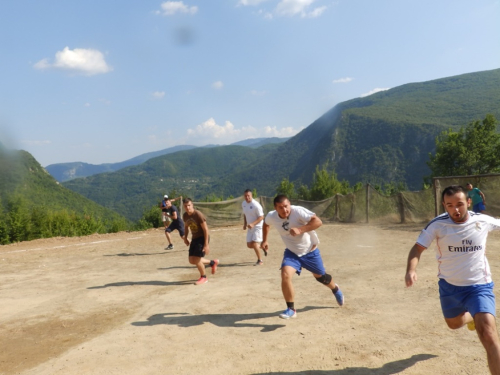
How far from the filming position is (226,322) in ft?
19.8

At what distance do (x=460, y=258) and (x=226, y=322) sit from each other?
337 centimetres

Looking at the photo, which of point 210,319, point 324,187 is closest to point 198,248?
point 210,319

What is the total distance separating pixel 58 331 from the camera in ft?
20.3

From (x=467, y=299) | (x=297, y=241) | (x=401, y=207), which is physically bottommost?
(x=401, y=207)

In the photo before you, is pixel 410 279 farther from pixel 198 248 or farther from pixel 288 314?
pixel 198 248

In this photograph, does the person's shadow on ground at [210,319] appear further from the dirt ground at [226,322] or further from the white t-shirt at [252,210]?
the white t-shirt at [252,210]

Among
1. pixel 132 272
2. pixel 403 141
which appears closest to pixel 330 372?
pixel 132 272

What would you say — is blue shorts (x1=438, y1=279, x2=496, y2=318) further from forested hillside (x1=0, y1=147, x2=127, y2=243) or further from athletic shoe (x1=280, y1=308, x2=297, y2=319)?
forested hillside (x1=0, y1=147, x2=127, y2=243)

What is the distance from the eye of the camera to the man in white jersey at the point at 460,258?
3.87 meters

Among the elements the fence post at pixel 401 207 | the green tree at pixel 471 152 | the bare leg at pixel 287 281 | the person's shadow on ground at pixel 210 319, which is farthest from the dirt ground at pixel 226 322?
the green tree at pixel 471 152

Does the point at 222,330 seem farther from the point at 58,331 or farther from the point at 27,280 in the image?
the point at 27,280

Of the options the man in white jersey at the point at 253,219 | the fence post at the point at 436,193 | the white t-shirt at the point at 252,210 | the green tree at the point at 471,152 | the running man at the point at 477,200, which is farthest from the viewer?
the green tree at the point at 471,152

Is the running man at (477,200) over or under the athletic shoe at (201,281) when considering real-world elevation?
over

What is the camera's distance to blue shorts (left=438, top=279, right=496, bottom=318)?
12.3 ft
